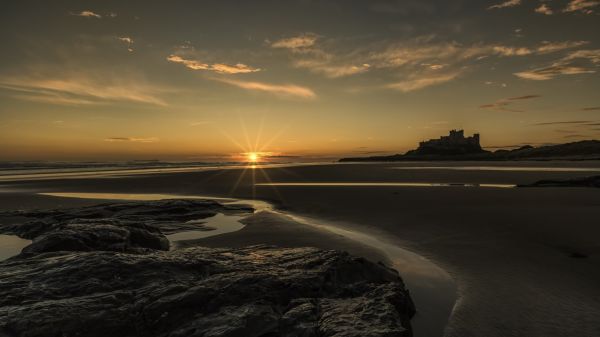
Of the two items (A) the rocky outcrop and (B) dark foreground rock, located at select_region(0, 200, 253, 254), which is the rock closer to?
(A) the rocky outcrop

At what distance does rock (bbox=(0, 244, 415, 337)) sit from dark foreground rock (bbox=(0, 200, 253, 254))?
1.17 meters

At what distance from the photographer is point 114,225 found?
687 cm

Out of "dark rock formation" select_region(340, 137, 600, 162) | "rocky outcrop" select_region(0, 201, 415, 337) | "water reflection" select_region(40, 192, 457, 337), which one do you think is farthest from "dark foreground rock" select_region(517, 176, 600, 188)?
"dark rock formation" select_region(340, 137, 600, 162)

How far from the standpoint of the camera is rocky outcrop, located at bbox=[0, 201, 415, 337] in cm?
303

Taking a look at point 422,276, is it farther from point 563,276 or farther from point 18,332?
point 18,332

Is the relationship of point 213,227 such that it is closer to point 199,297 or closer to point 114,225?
point 114,225

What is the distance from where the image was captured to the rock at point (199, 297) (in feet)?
9.94

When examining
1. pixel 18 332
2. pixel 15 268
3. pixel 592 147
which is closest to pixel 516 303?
pixel 18 332

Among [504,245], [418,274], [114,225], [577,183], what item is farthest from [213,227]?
[577,183]

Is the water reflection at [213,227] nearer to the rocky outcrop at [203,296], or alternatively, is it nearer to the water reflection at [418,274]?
the water reflection at [418,274]

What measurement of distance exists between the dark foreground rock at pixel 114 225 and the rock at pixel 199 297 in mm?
1174

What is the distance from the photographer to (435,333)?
3621mm

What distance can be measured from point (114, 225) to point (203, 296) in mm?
4307

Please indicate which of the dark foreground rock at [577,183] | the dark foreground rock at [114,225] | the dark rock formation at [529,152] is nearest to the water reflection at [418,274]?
the dark foreground rock at [114,225]
